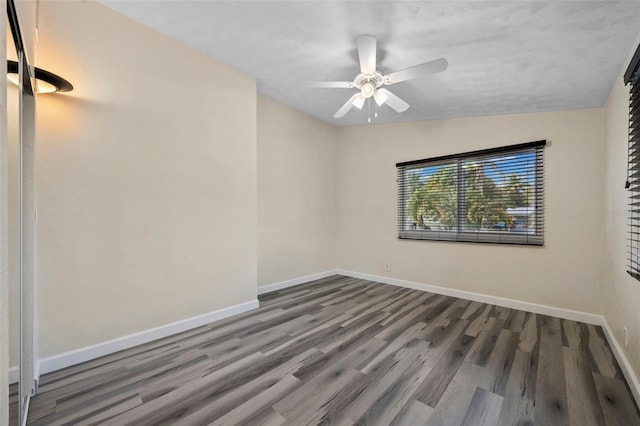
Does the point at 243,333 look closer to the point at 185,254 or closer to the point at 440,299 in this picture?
the point at 185,254

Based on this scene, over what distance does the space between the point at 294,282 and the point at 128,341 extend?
2444mm

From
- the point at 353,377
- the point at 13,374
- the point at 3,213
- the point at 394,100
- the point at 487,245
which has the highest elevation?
the point at 394,100

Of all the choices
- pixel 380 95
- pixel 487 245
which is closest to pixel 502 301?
pixel 487 245

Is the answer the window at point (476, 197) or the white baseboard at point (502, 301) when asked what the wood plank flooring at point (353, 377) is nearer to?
the white baseboard at point (502, 301)

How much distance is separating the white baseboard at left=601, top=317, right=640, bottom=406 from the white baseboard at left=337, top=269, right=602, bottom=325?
338 millimetres

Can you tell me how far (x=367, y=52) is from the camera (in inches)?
89.9

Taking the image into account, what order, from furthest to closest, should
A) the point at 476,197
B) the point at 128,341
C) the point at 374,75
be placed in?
the point at 476,197 < the point at 374,75 < the point at 128,341

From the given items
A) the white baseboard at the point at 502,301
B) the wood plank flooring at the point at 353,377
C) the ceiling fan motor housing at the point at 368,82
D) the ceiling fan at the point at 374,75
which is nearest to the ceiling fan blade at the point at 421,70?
the ceiling fan at the point at 374,75

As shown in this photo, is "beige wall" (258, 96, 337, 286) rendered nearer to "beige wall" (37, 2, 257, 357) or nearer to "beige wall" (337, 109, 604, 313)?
"beige wall" (337, 109, 604, 313)

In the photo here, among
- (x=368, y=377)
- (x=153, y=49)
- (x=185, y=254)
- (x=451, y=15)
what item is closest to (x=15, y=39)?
(x=153, y=49)

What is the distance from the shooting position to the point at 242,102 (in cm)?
327

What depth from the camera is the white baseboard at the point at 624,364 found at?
1828mm

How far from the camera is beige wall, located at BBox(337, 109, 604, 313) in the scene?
10.3 ft

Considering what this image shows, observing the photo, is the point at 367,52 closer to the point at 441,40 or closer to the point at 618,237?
the point at 441,40
